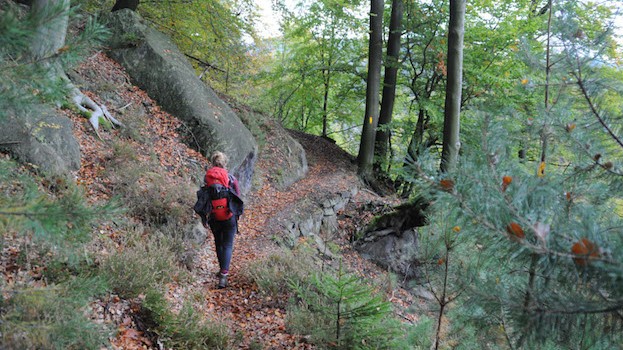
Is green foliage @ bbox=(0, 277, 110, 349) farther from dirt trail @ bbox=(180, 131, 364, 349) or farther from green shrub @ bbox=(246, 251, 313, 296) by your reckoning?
green shrub @ bbox=(246, 251, 313, 296)

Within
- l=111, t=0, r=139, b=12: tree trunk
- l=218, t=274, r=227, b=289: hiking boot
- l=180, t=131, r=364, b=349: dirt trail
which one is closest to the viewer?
l=180, t=131, r=364, b=349: dirt trail

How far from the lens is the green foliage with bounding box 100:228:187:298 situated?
3891 mm

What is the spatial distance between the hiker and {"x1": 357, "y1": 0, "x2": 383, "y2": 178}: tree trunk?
29.0 feet

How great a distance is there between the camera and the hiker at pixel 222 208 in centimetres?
529

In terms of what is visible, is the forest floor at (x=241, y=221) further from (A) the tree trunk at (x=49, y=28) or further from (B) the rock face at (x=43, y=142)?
(A) the tree trunk at (x=49, y=28)

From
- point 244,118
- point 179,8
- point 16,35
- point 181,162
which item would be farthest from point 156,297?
point 179,8

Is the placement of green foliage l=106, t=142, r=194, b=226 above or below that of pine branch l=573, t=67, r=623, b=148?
below

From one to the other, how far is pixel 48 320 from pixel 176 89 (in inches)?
312

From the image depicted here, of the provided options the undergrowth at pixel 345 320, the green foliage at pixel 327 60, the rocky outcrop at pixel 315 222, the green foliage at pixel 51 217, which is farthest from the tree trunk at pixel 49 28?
the green foliage at pixel 327 60

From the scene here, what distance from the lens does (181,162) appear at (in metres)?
8.50

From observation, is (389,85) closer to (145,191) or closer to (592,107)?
(145,191)

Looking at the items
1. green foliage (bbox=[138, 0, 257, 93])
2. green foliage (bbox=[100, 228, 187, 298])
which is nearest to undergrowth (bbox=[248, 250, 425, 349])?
green foliage (bbox=[100, 228, 187, 298])

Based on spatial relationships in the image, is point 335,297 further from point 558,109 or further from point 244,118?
point 244,118

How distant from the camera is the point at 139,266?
4176 millimetres
